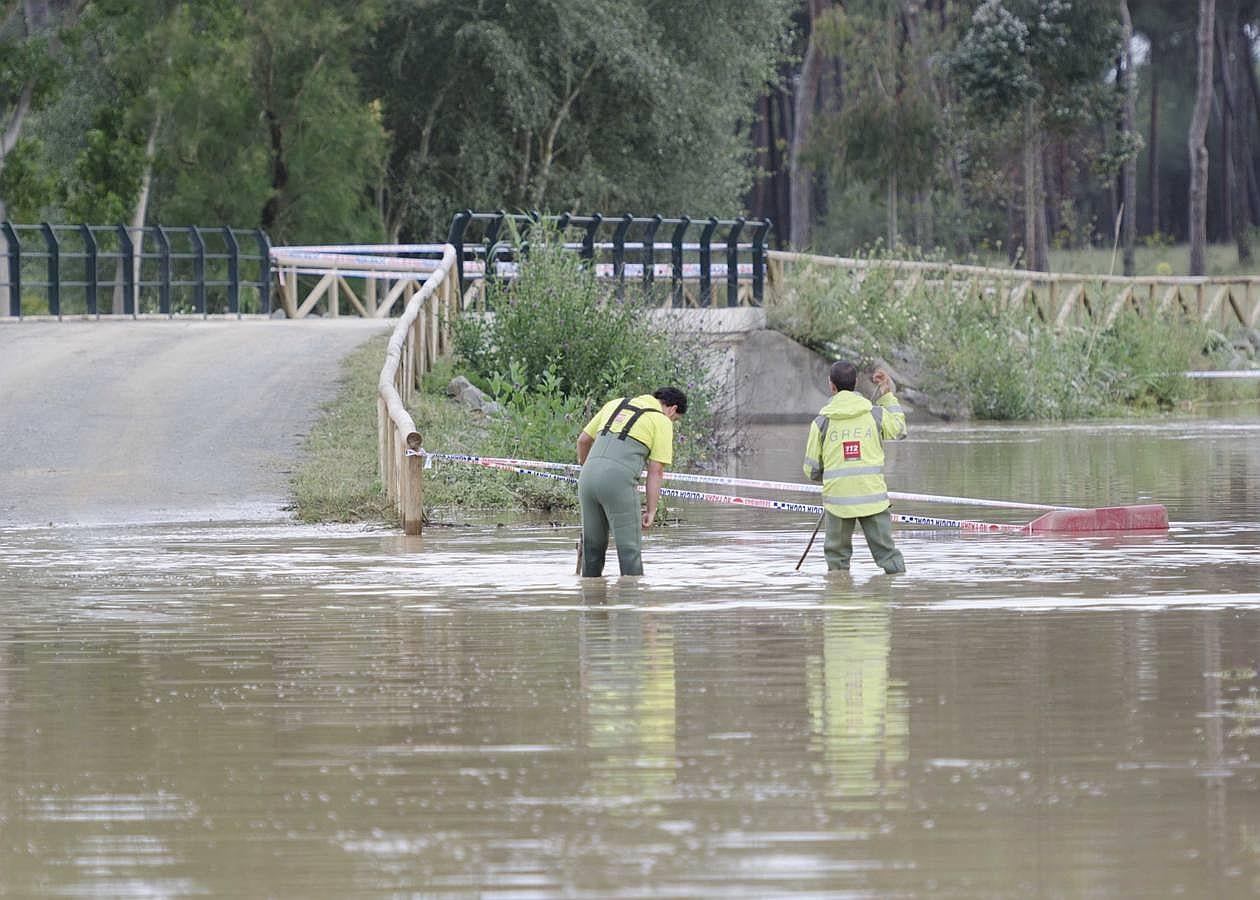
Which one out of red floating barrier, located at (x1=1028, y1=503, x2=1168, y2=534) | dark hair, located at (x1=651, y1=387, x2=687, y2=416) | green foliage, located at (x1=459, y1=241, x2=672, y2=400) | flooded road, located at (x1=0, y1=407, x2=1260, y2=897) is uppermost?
green foliage, located at (x1=459, y1=241, x2=672, y2=400)

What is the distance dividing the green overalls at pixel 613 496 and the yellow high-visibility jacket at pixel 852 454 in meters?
1.08

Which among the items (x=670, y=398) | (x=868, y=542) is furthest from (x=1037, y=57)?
(x=670, y=398)

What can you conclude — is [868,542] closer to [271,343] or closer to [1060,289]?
[271,343]

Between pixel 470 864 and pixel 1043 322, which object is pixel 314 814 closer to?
pixel 470 864

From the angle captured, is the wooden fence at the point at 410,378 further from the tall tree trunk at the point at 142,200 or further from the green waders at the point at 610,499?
the tall tree trunk at the point at 142,200

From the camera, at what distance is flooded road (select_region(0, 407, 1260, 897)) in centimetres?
698

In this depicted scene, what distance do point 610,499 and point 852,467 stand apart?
1523 mm

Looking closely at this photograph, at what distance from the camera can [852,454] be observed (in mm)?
15016

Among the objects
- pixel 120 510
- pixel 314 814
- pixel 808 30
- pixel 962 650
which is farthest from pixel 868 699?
pixel 808 30

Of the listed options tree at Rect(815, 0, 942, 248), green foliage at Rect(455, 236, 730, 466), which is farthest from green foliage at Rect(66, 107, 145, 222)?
tree at Rect(815, 0, 942, 248)

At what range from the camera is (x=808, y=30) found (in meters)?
77.9

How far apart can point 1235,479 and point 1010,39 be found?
33302mm

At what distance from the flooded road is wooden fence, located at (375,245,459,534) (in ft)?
5.81

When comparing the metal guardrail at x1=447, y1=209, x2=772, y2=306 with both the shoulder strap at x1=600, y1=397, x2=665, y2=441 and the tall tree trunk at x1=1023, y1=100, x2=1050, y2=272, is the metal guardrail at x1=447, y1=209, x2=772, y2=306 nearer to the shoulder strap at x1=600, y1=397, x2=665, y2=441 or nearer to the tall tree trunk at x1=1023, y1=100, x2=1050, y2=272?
the shoulder strap at x1=600, y1=397, x2=665, y2=441
